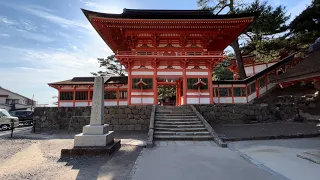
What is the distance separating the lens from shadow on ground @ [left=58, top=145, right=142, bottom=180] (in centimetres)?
448

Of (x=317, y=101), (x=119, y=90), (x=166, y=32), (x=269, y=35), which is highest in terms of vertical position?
(x=269, y=35)

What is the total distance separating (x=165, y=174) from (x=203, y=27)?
13562 millimetres

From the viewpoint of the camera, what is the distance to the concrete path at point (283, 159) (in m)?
4.49

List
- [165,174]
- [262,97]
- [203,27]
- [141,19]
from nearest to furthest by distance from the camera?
[165,174] < [141,19] < [203,27] < [262,97]

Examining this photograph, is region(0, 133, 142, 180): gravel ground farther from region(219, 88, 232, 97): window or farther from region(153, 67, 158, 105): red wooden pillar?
region(219, 88, 232, 97): window

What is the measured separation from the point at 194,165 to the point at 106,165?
2.59 m

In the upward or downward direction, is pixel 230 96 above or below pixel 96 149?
above

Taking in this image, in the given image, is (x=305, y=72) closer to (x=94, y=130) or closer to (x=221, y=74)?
(x=94, y=130)

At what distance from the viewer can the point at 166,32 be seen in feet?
52.0

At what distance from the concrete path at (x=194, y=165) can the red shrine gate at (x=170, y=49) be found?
30.0 feet

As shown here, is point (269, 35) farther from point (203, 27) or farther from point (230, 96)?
point (203, 27)

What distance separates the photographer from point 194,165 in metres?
5.16

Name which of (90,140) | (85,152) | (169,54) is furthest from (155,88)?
(85,152)

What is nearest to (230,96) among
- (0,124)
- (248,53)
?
(248,53)
